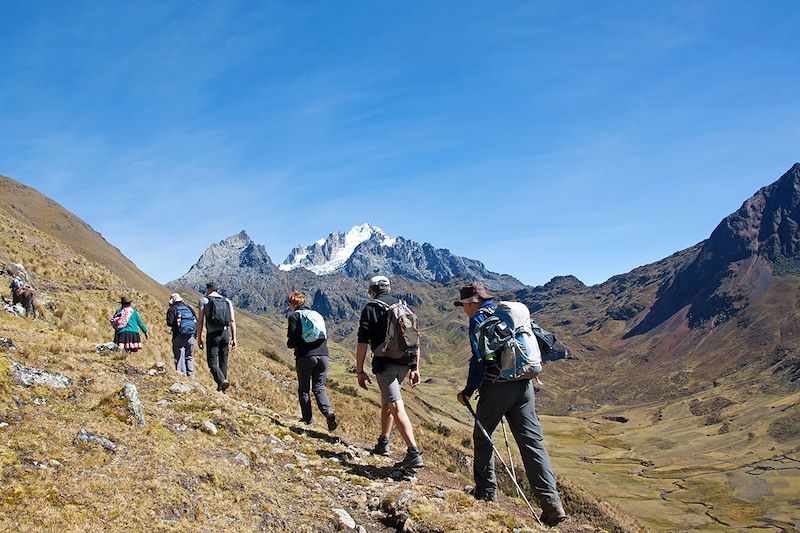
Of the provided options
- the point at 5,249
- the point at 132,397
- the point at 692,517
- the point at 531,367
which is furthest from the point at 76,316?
the point at 692,517

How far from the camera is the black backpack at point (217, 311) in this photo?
15.9 metres

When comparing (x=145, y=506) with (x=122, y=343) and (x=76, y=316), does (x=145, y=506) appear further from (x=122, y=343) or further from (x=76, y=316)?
(x=76, y=316)

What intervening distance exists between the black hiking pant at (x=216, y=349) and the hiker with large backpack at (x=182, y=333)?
4.27ft

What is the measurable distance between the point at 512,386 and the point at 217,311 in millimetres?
10025

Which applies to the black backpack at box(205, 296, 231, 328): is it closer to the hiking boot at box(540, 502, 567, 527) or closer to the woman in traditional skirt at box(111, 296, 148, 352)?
the woman in traditional skirt at box(111, 296, 148, 352)

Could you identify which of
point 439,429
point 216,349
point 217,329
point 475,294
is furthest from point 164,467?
point 439,429

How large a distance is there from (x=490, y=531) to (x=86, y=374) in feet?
26.6

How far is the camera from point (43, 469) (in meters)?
6.62

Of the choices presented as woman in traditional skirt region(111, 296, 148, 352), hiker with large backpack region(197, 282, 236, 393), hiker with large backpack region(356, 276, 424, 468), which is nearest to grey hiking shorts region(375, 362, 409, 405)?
hiker with large backpack region(356, 276, 424, 468)

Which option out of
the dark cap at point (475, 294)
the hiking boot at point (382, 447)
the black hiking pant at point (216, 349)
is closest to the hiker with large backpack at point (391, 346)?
the dark cap at point (475, 294)

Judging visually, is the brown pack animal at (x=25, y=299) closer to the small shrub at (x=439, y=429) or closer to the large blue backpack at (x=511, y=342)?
the large blue backpack at (x=511, y=342)

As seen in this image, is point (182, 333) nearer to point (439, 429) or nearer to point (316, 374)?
point (316, 374)

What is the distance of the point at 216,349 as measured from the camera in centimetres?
1634

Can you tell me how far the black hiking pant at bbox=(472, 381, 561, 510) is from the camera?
8.61 meters
